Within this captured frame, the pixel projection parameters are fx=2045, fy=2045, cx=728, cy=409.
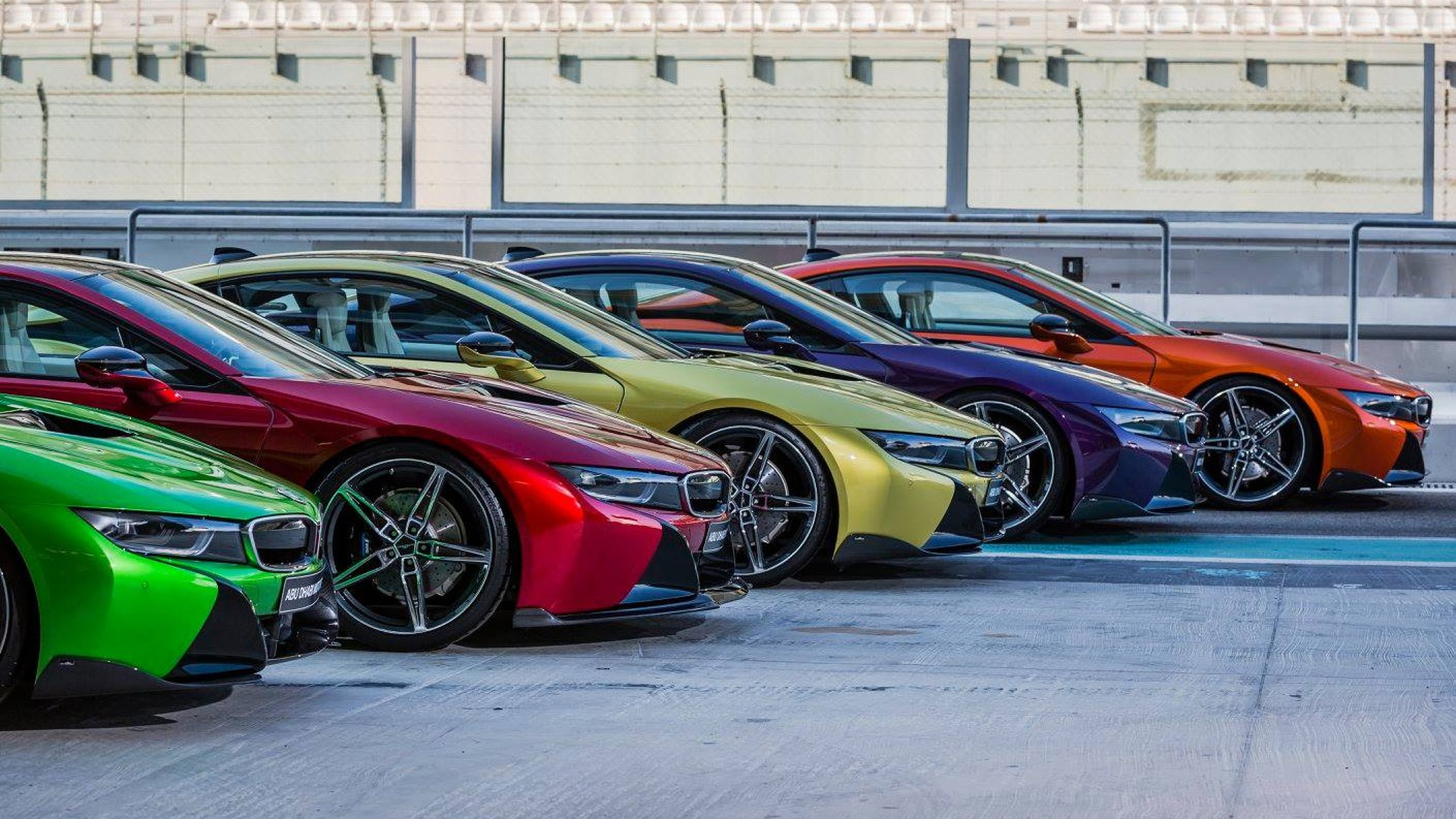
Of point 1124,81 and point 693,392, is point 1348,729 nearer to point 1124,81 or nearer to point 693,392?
point 693,392

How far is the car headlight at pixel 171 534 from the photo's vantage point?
478cm

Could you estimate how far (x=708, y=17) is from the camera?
89.2 ft

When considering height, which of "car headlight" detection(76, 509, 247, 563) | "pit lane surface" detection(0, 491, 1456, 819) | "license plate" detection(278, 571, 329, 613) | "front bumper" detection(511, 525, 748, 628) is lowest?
"pit lane surface" detection(0, 491, 1456, 819)

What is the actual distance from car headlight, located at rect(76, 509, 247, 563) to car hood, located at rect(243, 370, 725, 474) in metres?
1.23

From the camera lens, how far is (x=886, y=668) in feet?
19.9

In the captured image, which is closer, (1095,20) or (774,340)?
(774,340)

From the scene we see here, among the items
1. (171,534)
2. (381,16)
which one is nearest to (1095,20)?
(381,16)

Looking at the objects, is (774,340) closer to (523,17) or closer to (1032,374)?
(1032,374)

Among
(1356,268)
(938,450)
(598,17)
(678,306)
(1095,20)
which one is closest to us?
(938,450)

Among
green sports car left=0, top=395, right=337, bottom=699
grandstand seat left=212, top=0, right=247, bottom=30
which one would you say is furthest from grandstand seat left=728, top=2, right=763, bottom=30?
green sports car left=0, top=395, right=337, bottom=699

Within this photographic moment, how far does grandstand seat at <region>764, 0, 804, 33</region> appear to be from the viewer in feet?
84.1

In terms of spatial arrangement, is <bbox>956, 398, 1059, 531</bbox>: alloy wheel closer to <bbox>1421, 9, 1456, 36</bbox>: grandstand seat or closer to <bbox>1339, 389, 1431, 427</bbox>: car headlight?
<bbox>1339, 389, 1431, 427</bbox>: car headlight

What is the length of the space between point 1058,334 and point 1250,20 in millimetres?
15940

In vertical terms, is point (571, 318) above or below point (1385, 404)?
above
